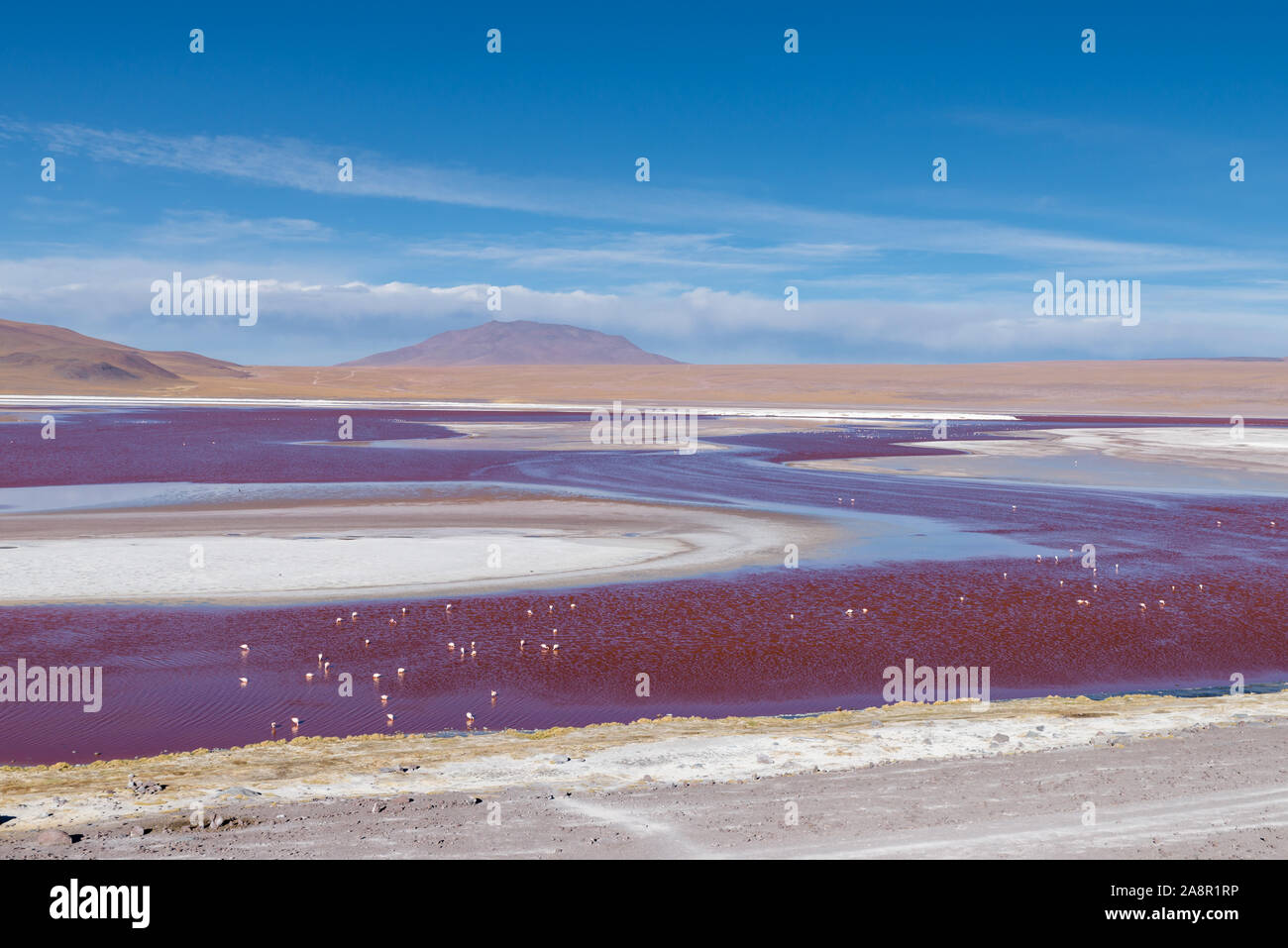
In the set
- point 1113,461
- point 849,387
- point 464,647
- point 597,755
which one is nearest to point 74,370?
point 849,387

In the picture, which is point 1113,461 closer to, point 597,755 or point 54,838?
point 597,755

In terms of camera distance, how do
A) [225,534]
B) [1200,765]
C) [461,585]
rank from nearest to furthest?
A: 1. [1200,765]
2. [461,585]
3. [225,534]

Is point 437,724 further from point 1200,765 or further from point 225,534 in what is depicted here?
point 225,534

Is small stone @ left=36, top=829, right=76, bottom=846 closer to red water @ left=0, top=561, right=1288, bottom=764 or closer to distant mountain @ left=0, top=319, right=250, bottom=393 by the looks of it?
red water @ left=0, top=561, right=1288, bottom=764

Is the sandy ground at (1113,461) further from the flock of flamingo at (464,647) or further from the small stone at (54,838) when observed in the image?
the small stone at (54,838)

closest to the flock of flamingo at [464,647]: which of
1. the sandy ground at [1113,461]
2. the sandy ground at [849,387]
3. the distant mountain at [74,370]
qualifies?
the sandy ground at [1113,461]
